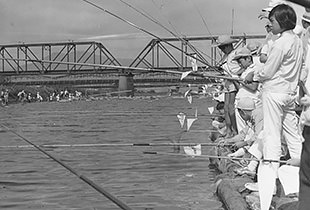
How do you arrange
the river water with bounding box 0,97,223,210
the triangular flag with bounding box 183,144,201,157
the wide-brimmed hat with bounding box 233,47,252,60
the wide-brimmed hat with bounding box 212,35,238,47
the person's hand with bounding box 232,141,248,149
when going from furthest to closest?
the triangular flag with bounding box 183,144,201,157 < the wide-brimmed hat with bounding box 212,35,238,47 < the wide-brimmed hat with bounding box 233,47,252,60 < the person's hand with bounding box 232,141,248,149 < the river water with bounding box 0,97,223,210

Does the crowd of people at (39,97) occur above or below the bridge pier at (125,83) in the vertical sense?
below

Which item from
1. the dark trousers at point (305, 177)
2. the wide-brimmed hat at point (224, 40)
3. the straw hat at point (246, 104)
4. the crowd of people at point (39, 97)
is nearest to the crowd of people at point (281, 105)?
the dark trousers at point (305, 177)

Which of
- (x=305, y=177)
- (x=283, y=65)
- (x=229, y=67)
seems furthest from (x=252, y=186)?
(x=229, y=67)

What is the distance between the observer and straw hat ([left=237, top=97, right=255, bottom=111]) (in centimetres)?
932

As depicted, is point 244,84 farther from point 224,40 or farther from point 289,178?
point 289,178

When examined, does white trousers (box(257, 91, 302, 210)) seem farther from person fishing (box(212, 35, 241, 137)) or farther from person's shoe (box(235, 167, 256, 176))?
person fishing (box(212, 35, 241, 137))

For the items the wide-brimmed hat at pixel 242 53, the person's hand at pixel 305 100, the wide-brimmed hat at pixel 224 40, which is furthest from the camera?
the wide-brimmed hat at pixel 224 40

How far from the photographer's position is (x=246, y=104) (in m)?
9.43

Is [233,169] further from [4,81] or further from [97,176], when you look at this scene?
[4,81]

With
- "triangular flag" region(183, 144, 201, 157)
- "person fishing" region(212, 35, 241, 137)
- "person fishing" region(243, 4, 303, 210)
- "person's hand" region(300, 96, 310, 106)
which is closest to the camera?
"person's hand" region(300, 96, 310, 106)

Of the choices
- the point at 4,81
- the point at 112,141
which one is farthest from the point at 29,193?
the point at 4,81

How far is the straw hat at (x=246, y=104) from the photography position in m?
9.32

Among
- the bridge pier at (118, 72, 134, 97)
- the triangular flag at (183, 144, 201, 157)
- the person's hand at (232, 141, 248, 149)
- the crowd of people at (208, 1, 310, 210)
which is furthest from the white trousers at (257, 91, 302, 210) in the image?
the bridge pier at (118, 72, 134, 97)

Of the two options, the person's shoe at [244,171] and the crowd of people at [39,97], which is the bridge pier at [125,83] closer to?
the crowd of people at [39,97]
